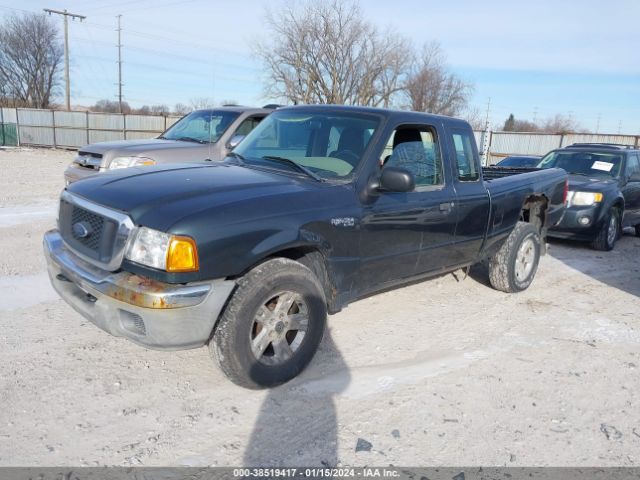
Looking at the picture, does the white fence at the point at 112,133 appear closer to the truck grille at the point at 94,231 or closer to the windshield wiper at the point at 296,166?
the windshield wiper at the point at 296,166

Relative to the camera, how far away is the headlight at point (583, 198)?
27.0 ft

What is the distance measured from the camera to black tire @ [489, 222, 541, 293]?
18.6 ft

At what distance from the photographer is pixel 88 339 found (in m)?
3.95

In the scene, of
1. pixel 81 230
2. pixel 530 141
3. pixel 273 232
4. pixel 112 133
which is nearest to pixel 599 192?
pixel 273 232

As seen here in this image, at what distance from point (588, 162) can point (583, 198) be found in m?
1.69

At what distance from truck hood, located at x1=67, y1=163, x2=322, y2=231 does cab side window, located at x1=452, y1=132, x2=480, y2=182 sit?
1.76 m

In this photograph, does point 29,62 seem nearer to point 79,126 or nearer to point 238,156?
point 79,126

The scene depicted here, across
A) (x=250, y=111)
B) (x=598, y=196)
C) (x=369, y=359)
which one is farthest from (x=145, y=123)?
(x=369, y=359)

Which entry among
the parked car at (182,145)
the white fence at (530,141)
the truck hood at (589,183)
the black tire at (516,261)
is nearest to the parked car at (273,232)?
the black tire at (516,261)

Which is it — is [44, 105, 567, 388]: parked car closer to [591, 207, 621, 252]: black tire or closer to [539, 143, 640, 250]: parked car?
[539, 143, 640, 250]: parked car

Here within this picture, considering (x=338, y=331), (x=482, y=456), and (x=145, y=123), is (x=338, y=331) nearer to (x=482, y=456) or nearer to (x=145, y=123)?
(x=482, y=456)

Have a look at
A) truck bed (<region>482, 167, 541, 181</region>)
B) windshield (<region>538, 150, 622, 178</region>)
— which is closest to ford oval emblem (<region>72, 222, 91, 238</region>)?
truck bed (<region>482, 167, 541, 181</region>)

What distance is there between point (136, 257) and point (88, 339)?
4.68 feet

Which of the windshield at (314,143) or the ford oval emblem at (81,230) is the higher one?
the windshield at (314,143)
